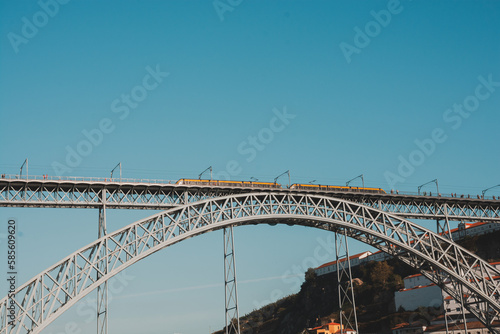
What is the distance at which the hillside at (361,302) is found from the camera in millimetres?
102062

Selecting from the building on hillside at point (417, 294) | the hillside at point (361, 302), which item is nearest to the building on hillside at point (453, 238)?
the hillside at point (361, 302)

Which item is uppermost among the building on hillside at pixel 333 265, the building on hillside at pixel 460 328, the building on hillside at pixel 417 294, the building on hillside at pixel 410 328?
the building on hillside at pixel 333 265

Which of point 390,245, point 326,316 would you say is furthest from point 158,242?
point 326,316

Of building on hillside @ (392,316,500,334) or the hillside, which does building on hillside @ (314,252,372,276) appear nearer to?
the hillside

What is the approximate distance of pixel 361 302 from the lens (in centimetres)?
11262

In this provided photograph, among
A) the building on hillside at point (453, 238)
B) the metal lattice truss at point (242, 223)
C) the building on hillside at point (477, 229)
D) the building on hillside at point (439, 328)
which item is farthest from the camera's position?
the building on hillside at point (453, 238)

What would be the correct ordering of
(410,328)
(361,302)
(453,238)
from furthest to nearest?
(453,238), (361,302), (410,328)

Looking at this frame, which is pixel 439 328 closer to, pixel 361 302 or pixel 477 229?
pixel 361 302

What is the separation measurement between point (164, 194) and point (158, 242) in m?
6.43

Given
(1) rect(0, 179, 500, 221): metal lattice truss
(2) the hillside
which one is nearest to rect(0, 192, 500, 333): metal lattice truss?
(1) rect(0, 179, 500, 221): metal lattice truss

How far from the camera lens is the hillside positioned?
335 ft

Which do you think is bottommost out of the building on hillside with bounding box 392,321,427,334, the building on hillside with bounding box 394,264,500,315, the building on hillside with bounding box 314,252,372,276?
the building on hillside with bounding box 392,321,427,334

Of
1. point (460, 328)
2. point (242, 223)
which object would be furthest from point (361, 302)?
point (242, 223)

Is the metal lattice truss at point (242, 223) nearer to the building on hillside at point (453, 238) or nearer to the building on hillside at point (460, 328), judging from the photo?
the building on hillside at point (460, 328)
